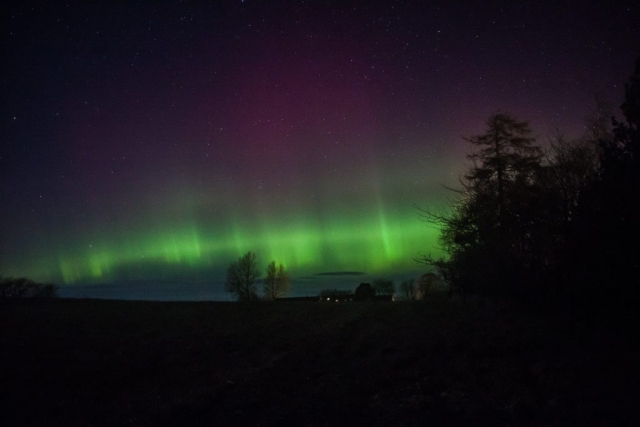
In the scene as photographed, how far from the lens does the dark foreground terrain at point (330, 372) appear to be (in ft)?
34.0

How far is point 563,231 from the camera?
45.4 feet

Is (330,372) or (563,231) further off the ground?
(563,231)

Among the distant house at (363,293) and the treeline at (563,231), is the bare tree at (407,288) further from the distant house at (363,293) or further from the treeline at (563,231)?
the treeline at (563,231)

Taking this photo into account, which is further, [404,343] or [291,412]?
[404,343]

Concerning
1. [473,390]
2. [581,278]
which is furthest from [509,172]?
[473,390]

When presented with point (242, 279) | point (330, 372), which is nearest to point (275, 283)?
point (242, 279)

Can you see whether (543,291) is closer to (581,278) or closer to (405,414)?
(581,278)

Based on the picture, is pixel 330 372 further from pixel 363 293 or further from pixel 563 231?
pixel 363 293

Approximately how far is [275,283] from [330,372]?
187 feet

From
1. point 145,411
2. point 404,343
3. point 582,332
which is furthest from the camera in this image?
point 404,343

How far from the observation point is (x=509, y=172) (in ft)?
78.1

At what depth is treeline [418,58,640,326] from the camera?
36.9 feet

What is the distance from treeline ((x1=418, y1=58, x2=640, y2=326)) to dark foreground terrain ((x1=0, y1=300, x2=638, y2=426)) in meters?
1.34

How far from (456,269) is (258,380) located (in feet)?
37.2
